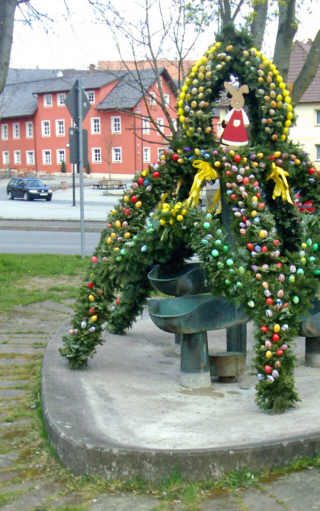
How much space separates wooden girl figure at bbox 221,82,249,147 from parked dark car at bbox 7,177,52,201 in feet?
118

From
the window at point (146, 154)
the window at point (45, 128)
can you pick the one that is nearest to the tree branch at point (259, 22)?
the window at point (146, 154)

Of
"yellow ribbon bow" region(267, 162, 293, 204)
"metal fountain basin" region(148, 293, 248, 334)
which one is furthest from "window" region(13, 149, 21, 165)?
"metal fountain basin" region(148, 293, 248, 334)

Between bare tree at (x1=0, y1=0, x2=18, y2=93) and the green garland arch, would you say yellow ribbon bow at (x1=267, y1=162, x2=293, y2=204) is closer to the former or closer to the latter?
the green garland arch

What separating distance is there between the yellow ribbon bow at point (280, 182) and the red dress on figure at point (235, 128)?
339mm

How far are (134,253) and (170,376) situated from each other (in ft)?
3.75

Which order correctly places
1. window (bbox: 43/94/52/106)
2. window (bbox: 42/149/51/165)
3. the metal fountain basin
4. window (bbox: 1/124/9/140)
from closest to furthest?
the metal fountain basin
window (bbox: 43/94/52/106)
window (bbox: 42/149/51/165)
window (bbox: 1/124/9/140)

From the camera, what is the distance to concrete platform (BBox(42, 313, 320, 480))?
364 cm

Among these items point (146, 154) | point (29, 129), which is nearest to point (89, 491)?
point (146, 154)

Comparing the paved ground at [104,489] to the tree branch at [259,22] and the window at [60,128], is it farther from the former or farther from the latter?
the window at [60,128]

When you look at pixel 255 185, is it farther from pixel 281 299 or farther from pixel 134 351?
pixel 134 351

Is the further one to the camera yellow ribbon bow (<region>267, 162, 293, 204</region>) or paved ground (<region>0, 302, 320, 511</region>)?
yellow ribbon bow (<region>267, 162, 293, 204</region>)

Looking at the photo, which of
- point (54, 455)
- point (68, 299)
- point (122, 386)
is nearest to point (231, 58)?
point (122, 386)

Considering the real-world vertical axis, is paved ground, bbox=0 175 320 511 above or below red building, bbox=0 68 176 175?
below

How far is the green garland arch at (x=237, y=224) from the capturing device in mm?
4543
